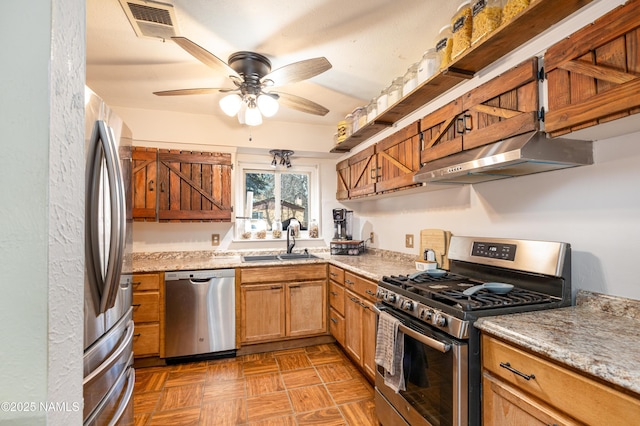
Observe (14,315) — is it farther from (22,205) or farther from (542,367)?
(542,367)

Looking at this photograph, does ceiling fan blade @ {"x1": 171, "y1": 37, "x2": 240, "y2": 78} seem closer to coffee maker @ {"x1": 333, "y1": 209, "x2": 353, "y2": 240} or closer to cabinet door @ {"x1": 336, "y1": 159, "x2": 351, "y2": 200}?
cabinet door @ {"x1": 336, "y1": 159, "x2": 351, "y2": 200}

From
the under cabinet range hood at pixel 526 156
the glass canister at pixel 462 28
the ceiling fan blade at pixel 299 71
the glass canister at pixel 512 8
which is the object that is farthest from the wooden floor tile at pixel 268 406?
the glass canister at pixel 512 8

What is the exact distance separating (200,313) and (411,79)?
8.65ft

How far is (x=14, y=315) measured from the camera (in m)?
0.48

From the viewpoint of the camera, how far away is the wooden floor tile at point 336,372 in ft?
7.96

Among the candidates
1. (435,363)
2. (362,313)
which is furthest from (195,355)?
(435,363)

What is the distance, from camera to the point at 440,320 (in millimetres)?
1342

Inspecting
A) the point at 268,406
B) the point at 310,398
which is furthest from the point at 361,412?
the point at 268,406

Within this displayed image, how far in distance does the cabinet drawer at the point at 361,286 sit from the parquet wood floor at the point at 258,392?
71 centimetres

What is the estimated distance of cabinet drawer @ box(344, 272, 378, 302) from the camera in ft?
7.05

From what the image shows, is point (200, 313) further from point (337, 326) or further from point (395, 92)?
point (395, 92)

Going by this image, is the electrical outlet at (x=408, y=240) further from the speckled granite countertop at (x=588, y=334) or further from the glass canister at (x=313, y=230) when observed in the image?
the speckled granite countertop at (x=588, y=334)

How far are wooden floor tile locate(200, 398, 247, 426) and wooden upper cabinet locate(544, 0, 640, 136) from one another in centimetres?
238

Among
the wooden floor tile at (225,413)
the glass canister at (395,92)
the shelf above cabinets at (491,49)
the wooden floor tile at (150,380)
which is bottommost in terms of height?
the wooden floor tile at (150,380)
